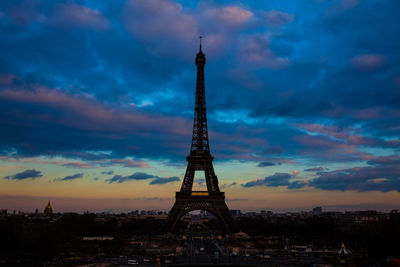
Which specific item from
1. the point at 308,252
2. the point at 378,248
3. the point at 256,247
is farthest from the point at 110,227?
the point at 378,248

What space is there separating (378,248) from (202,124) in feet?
134

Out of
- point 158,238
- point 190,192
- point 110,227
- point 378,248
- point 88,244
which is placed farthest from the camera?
point 110,227

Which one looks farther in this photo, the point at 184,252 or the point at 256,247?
the point at 256,247

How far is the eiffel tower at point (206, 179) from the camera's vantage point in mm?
79312

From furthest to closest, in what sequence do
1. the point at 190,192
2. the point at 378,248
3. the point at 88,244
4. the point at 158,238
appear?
the point at 190,192, the point at 158,238, the point at 88,244, the point at 378,248

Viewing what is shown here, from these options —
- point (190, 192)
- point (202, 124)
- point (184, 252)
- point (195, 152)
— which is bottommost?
point (184, 252)

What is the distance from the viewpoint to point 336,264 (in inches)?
1777

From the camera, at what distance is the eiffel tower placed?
79.3 metres

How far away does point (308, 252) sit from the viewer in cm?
Result: 5972

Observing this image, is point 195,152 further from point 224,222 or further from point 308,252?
point 308,252

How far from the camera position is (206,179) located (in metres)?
81.7

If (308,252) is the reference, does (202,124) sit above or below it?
above

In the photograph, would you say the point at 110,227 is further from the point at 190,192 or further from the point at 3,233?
the point at 3,233

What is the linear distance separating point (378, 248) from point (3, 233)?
5509cm
